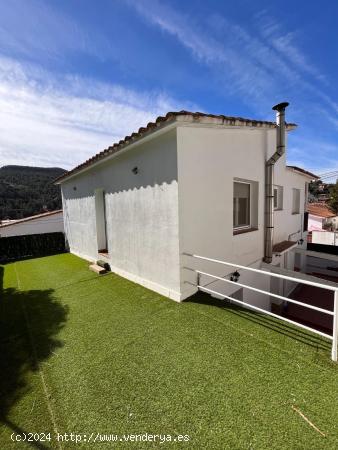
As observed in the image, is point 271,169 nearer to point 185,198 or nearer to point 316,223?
point 185,198

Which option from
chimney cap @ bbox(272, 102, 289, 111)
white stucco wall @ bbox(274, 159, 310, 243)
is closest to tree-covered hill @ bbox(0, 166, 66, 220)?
white stucco wall @ bbox(274, 159, 310, 243)

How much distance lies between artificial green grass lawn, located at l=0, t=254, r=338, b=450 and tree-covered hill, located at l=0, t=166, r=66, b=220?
121 feet

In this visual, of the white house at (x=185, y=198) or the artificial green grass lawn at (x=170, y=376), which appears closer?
the artificial green grass lawn at (x=170, y=376)

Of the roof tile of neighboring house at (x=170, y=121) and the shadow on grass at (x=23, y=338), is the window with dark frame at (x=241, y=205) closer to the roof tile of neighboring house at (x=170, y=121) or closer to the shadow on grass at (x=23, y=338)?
the roof tile of neighboring house at (x=170, y=121)

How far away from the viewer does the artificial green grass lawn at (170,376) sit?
8.17 feet

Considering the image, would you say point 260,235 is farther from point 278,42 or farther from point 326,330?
point 278,42

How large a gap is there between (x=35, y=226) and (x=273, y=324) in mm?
19591

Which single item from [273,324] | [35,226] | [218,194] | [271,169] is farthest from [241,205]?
[35,226]

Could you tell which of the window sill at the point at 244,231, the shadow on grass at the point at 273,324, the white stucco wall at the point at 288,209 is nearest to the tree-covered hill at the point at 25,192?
the white stucco wall at the point at 288,209

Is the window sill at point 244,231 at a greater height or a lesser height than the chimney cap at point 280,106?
lesser

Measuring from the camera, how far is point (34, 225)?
61.2 feet

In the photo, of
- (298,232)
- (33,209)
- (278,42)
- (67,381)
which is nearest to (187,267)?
(67,381)

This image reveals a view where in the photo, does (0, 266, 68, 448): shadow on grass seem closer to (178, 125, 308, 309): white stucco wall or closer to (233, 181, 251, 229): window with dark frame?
(178, 125, 308, 309): white stucco wall

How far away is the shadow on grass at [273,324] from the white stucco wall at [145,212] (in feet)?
2.41
